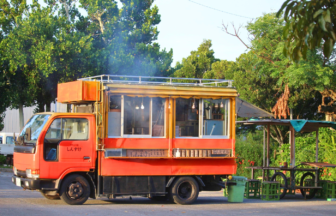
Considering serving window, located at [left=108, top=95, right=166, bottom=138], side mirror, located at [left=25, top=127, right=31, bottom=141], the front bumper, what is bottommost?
the front bumper

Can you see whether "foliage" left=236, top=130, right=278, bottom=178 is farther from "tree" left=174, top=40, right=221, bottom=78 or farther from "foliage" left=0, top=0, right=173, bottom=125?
"tree" left=174, top=40, right=221, bottom=78

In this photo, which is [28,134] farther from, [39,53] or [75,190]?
[39,53]

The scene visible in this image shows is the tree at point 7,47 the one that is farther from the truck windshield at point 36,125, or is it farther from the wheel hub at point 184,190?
the wheel hub at point 184,190

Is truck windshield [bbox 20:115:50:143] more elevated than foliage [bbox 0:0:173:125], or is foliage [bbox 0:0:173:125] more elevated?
foliage [bbox 0:0:173:125]

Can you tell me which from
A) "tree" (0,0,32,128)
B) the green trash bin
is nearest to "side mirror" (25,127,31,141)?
the green trash bin

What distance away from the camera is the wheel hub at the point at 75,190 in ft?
34.3

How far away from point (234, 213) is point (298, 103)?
10.7m

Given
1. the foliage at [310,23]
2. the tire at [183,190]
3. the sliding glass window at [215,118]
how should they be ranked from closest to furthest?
1. the foliage at [310,23]
2. the tire at [183,190]
3. the sliding glass window at [215,118]

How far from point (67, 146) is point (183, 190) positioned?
3.42m

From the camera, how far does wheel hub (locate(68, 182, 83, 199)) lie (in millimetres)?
10469

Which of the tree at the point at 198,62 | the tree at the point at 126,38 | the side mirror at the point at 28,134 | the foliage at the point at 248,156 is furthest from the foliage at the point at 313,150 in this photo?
the tree at the point at 198,62

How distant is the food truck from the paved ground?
15.1 inches

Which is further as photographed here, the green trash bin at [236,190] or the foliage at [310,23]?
the green trash bin at [236,190]

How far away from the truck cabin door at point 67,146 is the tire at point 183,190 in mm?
2361
